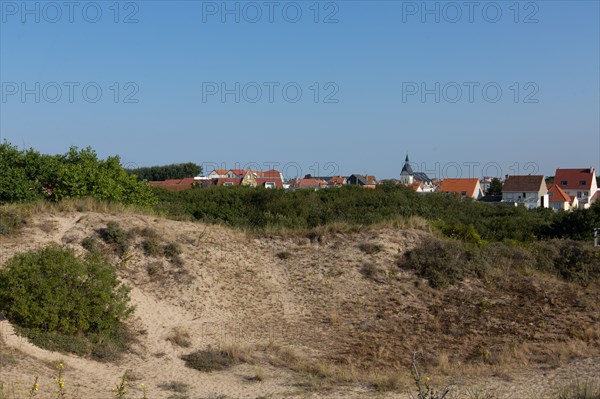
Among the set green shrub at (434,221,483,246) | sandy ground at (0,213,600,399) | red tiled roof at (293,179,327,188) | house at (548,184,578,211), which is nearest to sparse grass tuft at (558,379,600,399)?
sandy ground at (0,213,600,399)

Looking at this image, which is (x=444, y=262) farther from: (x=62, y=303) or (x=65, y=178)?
(x=65, y=178)

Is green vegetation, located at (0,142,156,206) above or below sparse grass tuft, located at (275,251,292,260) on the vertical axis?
above

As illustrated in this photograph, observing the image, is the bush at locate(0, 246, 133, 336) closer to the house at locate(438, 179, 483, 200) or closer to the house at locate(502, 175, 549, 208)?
the house at locate(502, 175, 549, 208)

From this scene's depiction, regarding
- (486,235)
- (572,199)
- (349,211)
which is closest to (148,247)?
(349,211)

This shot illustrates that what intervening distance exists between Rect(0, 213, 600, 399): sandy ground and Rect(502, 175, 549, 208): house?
44009mm

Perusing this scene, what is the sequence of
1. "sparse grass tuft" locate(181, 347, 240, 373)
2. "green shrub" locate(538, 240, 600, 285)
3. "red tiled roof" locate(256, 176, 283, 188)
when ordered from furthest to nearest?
"red tiled roof" locate(256, 176, 283, 188)
"green shrub" locate(538, 240, 600, 285)
"sparse grass tuft" locate(181, 347, 240, 373)

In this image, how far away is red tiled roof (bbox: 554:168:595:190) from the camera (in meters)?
74.6

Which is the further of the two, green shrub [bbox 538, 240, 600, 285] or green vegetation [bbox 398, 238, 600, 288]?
green shrub [bbox 538, 240, 600, 285]

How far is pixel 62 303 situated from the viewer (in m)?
12.8

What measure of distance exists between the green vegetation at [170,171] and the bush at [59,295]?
70455 mm

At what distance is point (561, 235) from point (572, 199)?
142 ft

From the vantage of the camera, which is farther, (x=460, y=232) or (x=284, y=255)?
(x=460, y=232)

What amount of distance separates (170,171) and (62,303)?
242 feet

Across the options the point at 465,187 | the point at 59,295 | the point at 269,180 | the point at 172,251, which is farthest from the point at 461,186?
the point at 59,295
